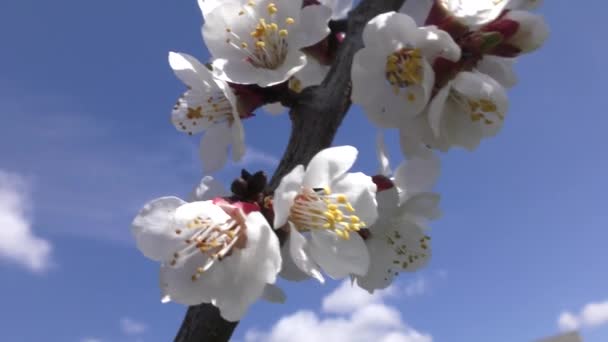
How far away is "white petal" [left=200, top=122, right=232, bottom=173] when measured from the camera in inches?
66.0

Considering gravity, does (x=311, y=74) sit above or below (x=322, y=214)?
above

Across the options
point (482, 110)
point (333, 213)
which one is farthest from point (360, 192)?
point (482, 110)

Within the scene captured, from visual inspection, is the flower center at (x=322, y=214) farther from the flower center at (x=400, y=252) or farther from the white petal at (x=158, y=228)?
the flower center at (x=400, y=252)

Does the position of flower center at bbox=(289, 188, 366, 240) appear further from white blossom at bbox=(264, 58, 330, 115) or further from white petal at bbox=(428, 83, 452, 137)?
white blossom at bbox=(264, 58, 330, 115)

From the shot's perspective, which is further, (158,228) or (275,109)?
(275,109)

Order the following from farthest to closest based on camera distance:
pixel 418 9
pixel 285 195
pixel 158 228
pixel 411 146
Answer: pixel 418 9
pixel 411 146
pixel 158 228
pixel 285 195

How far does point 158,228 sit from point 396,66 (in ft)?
2.30

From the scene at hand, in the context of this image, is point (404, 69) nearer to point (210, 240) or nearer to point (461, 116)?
point (461, 116)

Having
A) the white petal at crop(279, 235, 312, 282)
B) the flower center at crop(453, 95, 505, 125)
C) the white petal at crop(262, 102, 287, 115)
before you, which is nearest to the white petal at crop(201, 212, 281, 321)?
the white petal at crop(279, 235, 312, 282)

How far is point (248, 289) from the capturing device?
121 cm

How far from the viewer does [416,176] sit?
1727 millimetres

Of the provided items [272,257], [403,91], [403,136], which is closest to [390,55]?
[403,91]

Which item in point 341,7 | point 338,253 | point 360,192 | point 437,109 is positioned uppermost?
point 341,7

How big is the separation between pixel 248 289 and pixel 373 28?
25.9 inches
